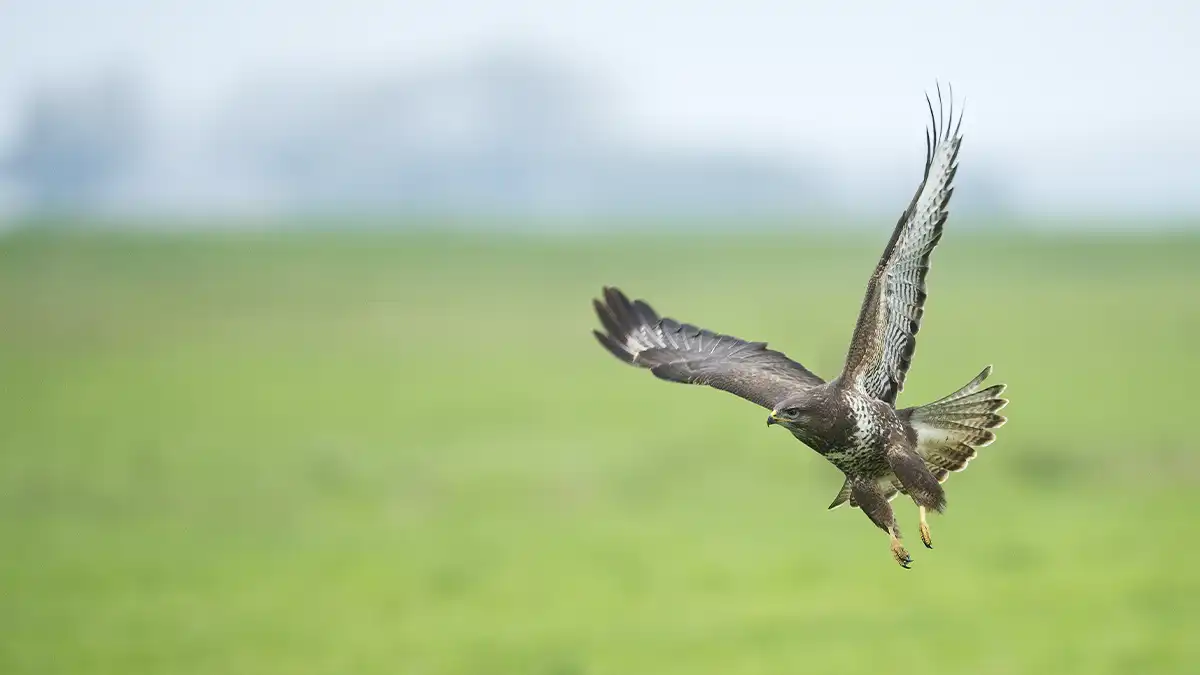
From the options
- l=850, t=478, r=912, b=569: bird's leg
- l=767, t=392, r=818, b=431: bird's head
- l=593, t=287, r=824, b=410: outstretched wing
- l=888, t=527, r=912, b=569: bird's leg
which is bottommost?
l=888, t=527, r=912, b=569: bird's leg

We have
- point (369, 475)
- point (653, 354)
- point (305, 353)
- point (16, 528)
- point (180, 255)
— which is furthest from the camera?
point (180, 255)

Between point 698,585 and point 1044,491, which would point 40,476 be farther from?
point 1044,491

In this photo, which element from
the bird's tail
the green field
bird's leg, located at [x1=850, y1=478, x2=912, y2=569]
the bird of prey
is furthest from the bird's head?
the green field

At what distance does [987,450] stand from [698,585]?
17.7 meters

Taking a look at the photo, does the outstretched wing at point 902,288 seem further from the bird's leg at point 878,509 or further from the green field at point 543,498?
the green field at point 543,498

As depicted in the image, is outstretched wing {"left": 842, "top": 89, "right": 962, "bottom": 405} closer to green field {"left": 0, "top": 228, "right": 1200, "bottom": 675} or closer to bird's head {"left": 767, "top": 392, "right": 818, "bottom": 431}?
bird's head {"left": 767, "top": 392, "right": 818, "bottom": 431}

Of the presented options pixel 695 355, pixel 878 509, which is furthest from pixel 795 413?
pixel 695 355

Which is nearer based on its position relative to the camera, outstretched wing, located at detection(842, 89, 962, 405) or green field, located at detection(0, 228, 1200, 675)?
outstretched wing, located at detection(842, 89, 962, 405)

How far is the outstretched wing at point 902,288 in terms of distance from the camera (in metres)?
9.38

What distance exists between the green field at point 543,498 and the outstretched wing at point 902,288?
19.6 metres

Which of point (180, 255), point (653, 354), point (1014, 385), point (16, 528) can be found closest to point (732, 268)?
point (180, 255)

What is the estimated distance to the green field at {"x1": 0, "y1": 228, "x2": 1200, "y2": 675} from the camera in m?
36.4

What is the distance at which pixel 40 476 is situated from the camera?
181ft

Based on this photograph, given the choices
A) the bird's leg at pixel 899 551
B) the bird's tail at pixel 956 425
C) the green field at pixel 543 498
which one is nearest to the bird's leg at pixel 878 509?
the bird's leg at pixel 899 551
